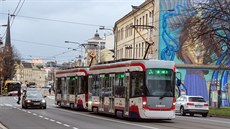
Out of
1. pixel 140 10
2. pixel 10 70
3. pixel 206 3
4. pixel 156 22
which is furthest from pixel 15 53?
pixel 206 3

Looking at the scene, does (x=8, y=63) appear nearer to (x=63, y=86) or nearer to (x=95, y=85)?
(x=63, y=86)

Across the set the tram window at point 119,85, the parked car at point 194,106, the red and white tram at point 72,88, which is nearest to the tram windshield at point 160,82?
the tram window at point 119,85

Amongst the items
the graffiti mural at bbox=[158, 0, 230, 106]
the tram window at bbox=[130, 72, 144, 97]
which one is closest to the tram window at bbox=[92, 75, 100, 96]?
the tram window at bbox=[130, 72, 144, 97]

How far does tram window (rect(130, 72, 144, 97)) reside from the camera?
24969mm

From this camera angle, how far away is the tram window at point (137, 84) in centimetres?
→ 2497

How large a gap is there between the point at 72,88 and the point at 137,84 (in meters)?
13.8

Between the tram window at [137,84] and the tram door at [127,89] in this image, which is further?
the tram door at [127,89]

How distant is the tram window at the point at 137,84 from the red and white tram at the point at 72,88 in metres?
9.26

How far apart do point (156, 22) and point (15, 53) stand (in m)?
70.3

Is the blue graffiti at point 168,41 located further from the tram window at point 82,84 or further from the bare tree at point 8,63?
the bare tree at point 8,63

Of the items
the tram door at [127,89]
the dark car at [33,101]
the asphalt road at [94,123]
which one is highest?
the tram door at [127,89]

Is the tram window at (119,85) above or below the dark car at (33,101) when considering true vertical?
above

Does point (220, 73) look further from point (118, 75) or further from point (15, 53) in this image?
point (15, 53)

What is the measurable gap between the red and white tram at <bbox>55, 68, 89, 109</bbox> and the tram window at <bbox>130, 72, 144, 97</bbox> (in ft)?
30.4
